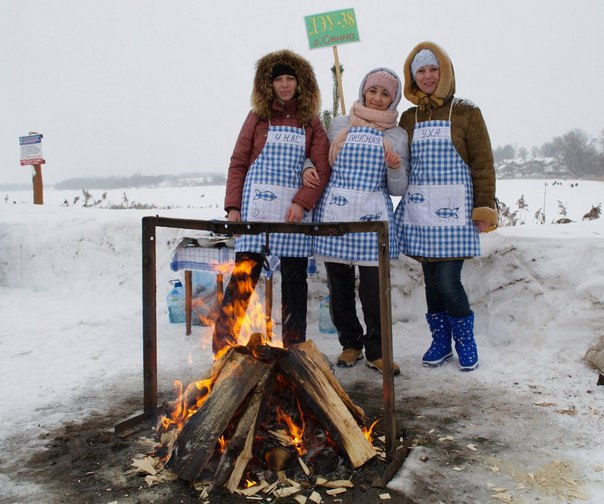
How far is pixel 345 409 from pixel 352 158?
174 centimetres

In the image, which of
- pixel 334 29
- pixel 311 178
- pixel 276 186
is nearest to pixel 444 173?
pixel 311 178

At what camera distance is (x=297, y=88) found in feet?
12.4

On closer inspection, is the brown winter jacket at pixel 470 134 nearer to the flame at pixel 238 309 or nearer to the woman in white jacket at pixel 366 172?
the woman in white jacket at pixel 366 172

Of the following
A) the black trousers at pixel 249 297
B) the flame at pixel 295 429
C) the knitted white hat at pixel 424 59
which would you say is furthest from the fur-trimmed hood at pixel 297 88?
the flame at pixel 295 429

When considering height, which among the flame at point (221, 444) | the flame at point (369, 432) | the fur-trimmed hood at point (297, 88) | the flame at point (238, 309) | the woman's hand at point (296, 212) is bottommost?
the flame at point (369, 432)

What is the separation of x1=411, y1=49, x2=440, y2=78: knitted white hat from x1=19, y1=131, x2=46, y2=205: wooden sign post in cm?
824

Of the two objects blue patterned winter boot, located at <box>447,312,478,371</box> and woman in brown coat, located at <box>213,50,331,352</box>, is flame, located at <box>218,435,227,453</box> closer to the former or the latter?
woman in brown coat, located at <box>213,50,331,352</box>

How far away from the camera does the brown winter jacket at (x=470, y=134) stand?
3594 mm

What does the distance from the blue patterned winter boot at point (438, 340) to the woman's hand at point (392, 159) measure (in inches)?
48.8

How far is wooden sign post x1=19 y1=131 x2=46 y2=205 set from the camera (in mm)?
9758

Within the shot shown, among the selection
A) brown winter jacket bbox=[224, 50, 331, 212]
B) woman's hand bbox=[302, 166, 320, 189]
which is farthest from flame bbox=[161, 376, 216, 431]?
woman's hand bbox=[302, 166, 320, 189]

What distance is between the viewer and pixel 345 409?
271 cm

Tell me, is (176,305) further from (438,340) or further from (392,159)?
(392,159)

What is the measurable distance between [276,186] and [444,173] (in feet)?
3.88
